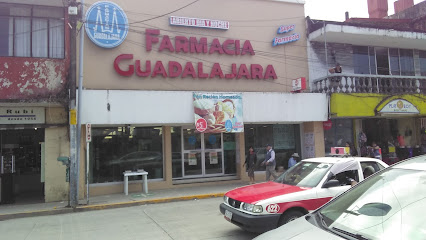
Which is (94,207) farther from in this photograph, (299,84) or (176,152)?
(299,84)

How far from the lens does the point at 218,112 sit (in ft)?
42.4

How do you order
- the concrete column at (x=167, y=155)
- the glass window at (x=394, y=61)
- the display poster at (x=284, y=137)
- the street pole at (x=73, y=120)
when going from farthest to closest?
the glass window at (x=394, y=61), the display poster at (x=284, y=137), the concrete column at (x=167, y=155), the street pole at (x=73, y=120)

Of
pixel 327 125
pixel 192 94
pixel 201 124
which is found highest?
pixel 192 94

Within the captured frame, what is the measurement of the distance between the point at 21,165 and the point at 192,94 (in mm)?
7994

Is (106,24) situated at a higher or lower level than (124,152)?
higher

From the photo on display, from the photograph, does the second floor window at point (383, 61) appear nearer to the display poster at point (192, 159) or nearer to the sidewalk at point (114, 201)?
the display poster at point (192, 159)

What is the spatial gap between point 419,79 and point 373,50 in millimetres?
2610

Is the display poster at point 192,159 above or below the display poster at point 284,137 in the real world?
below

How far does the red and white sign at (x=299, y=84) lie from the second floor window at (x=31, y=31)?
9.39 metres

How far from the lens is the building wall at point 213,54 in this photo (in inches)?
491

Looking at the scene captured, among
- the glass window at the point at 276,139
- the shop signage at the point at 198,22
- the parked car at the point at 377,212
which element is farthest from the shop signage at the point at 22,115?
the parked car at the point at 377,212

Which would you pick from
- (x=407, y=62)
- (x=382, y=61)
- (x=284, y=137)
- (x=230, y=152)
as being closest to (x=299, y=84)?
(x=284, y=137)

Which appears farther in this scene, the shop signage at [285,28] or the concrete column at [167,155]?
the shop signage at [285,28]

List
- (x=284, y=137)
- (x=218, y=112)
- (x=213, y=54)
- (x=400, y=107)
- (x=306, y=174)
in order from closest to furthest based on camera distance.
Answer: (x=306, y=174), (x=218, y=112), (x=213, y=54), (x=400, y=107), (x=284, y=137)
